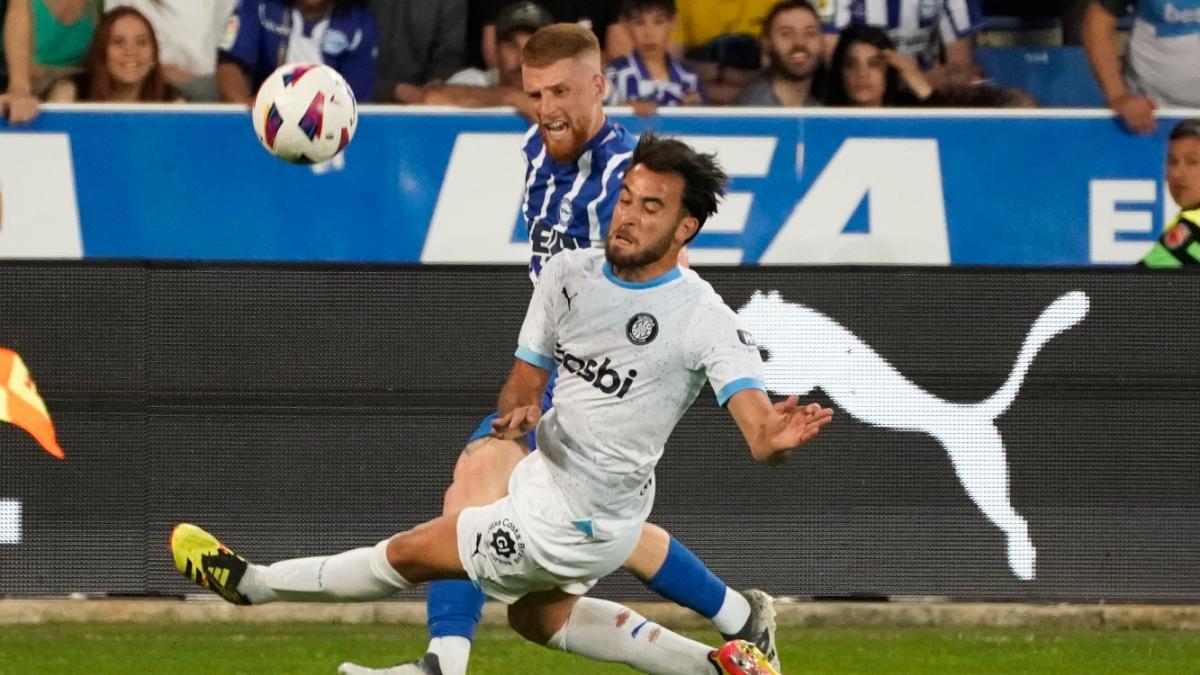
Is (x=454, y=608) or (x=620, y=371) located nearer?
(x=620, y=371)

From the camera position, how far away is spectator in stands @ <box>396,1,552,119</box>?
904cm

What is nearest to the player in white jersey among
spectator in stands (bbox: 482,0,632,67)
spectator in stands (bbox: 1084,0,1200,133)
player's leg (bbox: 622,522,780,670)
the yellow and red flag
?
Answer: player's leg (bbox: 622,522,780,670)

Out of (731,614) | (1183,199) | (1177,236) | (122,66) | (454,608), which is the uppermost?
(122,66)

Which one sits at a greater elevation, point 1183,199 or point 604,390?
point 604,390

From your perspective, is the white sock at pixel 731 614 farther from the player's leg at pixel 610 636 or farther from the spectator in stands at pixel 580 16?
the spectator in stands at pixel 580 16

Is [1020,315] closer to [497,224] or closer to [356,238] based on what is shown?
[497,224]

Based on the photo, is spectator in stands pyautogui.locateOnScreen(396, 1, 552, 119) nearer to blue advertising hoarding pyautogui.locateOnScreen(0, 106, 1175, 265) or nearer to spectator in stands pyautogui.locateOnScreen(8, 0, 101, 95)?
blue advertising hoarding pyautogui.locateOnScreen(0, 106, 1175, 265)

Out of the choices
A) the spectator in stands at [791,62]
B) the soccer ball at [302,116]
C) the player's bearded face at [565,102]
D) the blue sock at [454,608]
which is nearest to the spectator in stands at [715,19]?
the spectator in stands at [791,62]

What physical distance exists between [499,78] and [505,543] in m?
4.33

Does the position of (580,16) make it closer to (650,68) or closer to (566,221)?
(650,68)

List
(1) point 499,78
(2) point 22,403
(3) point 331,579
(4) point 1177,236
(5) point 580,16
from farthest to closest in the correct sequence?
(5) point 580,16
(1) point 499,78
(4) point 1177,236
(2) point 22,403
(3) point 331,579

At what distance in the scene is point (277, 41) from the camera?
9250mm

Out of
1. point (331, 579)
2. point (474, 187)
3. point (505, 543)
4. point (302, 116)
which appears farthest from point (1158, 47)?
point (331, 579)

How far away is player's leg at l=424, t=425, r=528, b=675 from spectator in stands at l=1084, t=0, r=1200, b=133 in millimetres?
4786
